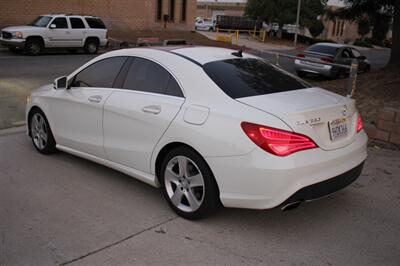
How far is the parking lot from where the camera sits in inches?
146

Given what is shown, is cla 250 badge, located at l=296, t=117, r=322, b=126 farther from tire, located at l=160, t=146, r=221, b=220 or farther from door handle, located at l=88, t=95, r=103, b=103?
door handle, located at l=88, t=95, r=103, b=103

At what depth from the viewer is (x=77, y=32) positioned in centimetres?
2134

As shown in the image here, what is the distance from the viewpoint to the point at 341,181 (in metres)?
4.18

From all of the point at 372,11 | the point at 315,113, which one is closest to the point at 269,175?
the point at 315,113

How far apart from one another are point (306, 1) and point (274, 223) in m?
47.5

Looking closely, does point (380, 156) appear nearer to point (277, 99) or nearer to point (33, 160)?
point (277, 99)

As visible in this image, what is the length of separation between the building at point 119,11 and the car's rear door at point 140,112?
2359cm

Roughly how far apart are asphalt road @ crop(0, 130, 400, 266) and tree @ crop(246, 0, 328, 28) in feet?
147

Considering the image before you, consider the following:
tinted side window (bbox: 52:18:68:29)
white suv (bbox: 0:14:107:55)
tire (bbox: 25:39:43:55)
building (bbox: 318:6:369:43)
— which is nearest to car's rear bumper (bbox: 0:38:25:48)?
white suv (bbox: 0:14:107:55)

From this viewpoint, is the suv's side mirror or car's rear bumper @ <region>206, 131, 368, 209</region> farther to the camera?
the suv's side mirror

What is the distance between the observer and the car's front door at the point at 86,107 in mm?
5223

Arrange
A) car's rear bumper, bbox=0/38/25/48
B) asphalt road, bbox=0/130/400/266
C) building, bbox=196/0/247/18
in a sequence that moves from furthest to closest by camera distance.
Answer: building, bbox=196/0/247/18, car's rear bumper, bbox=0/38/25/48, asphalt road, bbox=0/130/400/266

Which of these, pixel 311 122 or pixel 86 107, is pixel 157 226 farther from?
pixel 86 107

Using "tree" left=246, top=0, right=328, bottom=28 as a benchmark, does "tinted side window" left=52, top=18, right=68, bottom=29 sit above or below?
below
